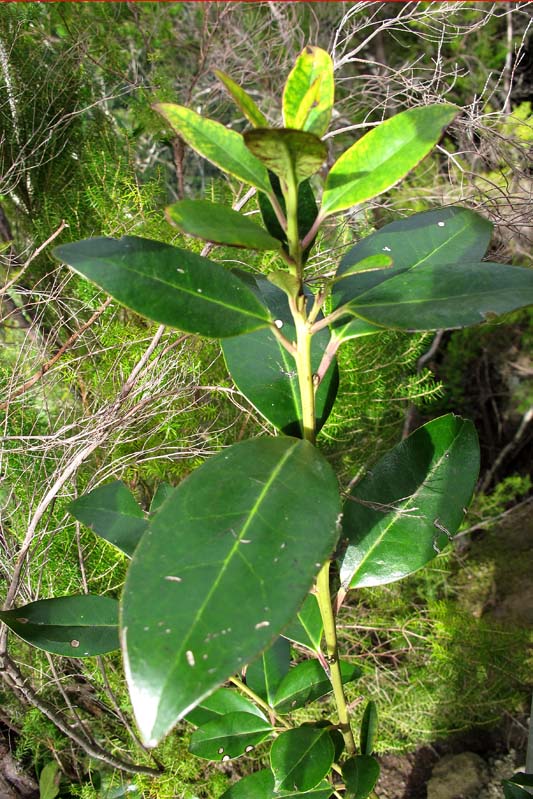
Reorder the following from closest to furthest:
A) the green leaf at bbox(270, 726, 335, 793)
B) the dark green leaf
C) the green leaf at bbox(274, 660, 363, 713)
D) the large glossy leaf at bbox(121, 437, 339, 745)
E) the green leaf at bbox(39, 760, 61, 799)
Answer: the large glossy leaf at bbox(121, 437, 339, 745) → the dark green leaf → the green leaf at bbox(270, 726, 335, 793) → the green leaf at bbox(274, 660, 363, 713) → the green leaf at bbox(39, 760, 61, 799)

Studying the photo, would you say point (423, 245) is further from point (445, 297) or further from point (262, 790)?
point (262, 790)

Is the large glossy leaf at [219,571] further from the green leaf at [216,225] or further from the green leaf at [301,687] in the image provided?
the green leaf at [301,687]

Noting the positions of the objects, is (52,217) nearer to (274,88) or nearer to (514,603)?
(274,88)

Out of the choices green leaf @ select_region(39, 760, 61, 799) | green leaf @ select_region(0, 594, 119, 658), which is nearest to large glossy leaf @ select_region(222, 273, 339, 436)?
green leaf @ select_region(0, 594, 119, 658)

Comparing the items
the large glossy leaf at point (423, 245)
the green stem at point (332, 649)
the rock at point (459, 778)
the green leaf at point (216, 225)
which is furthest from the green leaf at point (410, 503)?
the rock at point (459, 778)

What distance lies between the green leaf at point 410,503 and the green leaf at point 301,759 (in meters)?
0.14

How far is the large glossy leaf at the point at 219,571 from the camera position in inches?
12.9

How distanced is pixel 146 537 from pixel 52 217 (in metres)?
0.99

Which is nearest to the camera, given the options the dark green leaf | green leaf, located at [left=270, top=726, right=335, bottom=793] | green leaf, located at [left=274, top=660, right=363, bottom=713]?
the dark green leaf

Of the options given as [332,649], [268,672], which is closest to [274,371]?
[332,649]

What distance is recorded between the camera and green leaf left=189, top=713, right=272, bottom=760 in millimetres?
686

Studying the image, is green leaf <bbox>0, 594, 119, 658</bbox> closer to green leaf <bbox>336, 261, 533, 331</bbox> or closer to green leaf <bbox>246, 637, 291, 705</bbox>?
green leaf <bbox>246, 637, 291, 705</bbox>

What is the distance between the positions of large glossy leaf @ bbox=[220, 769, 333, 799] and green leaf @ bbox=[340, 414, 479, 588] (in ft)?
0.68

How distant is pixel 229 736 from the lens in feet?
2.28
